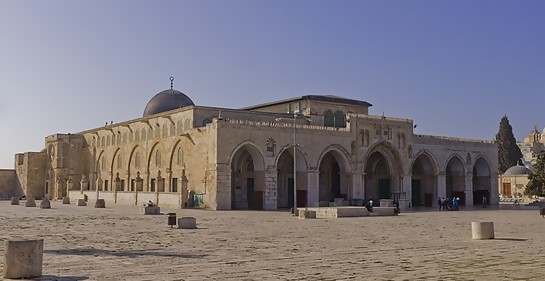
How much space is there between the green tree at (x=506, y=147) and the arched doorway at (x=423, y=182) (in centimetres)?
3536

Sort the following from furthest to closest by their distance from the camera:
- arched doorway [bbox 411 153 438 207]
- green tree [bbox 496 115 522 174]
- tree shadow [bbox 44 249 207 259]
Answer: green tree [bbox 496 115 522 174], arched doorway [bbox 411 153 438 207], tree shadow [bbox 44 249 207 259]

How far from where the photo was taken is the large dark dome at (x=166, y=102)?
169 ft

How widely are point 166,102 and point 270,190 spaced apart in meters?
17.9

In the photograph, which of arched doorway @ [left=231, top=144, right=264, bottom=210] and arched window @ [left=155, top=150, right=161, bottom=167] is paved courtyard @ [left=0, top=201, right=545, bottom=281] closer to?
arched doorway @ [left=231, top=144, right=264, bottom=210]

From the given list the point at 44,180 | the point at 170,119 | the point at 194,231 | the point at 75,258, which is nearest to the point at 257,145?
the point at 170,119

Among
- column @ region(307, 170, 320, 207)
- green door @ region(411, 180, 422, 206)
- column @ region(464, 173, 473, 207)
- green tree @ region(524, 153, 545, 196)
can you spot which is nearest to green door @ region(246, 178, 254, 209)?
column @ region(307, 170, 320, 207)

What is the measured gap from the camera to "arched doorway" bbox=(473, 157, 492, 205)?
52.1m

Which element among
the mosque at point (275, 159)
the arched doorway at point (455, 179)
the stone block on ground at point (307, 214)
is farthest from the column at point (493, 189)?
the stone block on ground at point (307, 214)

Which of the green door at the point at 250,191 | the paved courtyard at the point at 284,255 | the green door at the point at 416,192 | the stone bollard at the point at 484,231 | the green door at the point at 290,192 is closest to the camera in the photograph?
the paved courtyard at the point at 284,255

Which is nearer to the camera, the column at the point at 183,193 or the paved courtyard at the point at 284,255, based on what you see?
the paved courtyard at the point at 284,255

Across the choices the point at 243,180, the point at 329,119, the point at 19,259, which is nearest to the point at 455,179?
the point at 329,119

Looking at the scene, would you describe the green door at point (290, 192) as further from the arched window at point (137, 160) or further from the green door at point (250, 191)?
the arched window at point (137, 160)

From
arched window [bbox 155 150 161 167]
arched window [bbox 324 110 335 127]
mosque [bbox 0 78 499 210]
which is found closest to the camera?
mosque [bbox 0 78 499 210]

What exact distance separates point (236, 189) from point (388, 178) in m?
13.4
